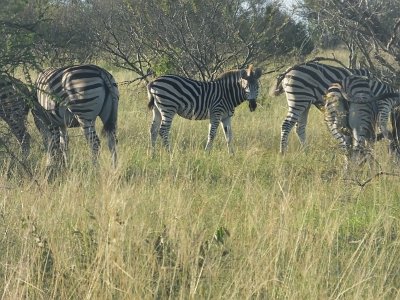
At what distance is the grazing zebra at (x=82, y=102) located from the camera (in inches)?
257

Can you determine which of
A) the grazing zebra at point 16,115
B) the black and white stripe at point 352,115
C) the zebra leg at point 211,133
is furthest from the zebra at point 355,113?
the grazing zebra at point 16,115

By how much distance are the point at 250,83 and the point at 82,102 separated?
298cm

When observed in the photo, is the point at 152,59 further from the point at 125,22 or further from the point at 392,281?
the point at 392,281

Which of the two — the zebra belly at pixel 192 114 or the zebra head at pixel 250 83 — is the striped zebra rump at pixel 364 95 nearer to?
the zebra head at pixel 250 83

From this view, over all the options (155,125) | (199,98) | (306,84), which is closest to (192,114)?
(199,98)

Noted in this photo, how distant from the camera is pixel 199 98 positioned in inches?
334

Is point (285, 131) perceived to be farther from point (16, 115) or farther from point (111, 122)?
point (16, 115)

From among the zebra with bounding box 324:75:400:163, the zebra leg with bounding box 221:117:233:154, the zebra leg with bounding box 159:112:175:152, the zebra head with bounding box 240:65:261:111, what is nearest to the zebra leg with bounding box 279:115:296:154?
the zebra head with bounding box 240:65:261:111

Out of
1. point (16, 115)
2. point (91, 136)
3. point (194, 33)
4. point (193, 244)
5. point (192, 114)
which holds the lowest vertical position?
point (193, 244)

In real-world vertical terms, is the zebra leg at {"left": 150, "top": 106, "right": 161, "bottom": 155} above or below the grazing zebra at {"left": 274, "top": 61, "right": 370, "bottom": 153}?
below

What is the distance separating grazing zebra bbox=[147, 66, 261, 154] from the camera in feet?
27.1

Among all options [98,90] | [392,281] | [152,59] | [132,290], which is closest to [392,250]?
[392,281]

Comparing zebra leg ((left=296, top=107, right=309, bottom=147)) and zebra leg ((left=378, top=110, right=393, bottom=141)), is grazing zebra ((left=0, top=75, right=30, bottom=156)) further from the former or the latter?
zebra leg ((left=296, top=107, right=309, bottom=147))

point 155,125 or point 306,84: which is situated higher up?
point 306,84
